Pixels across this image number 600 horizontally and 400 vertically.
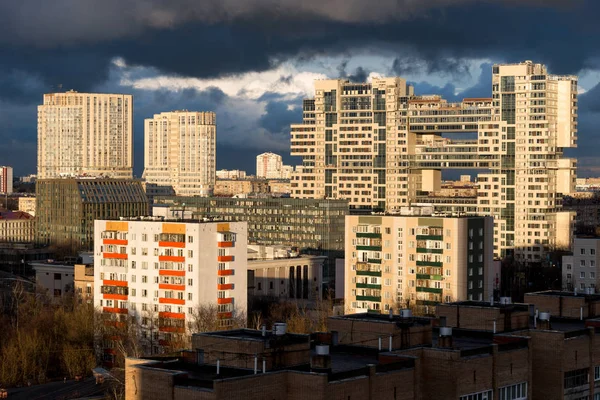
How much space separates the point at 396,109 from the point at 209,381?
12654 cm

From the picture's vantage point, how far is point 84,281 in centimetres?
8288

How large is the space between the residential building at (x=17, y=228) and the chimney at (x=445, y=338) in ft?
460

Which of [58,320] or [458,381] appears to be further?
[58,320]

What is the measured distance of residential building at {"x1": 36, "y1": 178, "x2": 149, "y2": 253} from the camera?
15175 cm

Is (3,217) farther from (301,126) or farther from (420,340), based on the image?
(420,340)

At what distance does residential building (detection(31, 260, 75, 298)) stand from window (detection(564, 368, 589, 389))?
6277 centimetres

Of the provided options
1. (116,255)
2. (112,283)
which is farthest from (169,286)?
(116,255)

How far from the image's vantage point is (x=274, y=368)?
2725 cm

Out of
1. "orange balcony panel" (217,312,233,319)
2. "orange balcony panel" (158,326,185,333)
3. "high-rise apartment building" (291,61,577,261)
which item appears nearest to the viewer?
"orange balcony panel" (158,326,185,333)

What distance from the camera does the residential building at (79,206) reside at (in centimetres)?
15175

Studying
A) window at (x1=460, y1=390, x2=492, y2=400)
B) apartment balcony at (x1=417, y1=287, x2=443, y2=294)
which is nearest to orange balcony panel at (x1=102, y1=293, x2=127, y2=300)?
apartment balcony at (x1=417, y1=287, x2=443, y2=294)

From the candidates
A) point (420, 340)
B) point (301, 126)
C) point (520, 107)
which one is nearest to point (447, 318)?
point (420, 340)

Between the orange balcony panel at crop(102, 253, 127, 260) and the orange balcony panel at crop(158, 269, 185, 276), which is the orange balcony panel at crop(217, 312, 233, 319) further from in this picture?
the orange balcony panel at crop(102, 253, 127, 260)

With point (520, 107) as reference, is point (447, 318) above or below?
below
